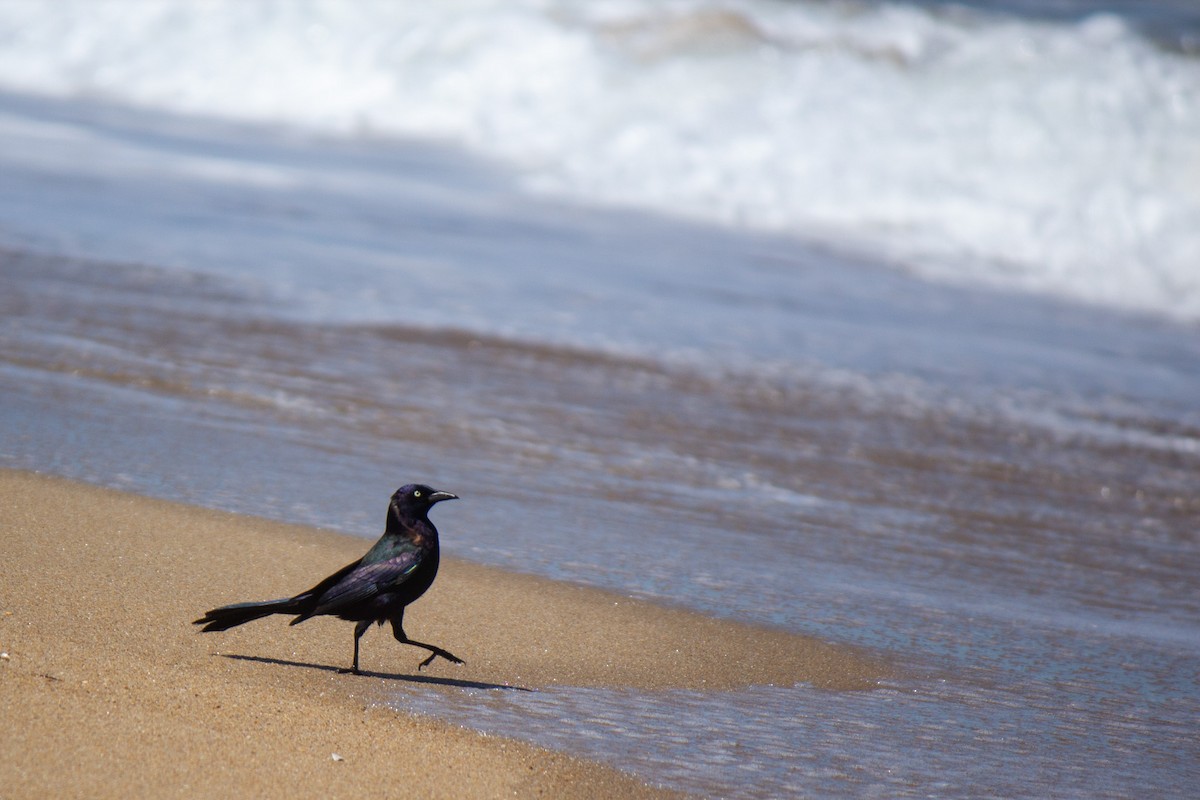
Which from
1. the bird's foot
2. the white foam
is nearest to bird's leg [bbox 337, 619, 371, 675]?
the bird's foot

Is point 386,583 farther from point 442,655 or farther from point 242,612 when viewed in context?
point 242,612

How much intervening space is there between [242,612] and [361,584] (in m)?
0.26

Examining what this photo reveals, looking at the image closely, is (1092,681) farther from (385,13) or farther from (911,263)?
(385,13)

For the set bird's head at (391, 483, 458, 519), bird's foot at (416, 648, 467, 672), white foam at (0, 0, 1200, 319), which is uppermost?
white foam at (0, 0, 1200, 319)

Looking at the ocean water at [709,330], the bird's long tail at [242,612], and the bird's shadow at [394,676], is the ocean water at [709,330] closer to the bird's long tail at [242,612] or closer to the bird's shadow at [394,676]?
the bird's shadow at [394,676]

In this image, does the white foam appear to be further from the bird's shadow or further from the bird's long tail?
the bird's long tail

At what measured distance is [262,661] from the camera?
10.5 feet

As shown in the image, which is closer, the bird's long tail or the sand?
the sand

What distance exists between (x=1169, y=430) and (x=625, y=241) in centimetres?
451

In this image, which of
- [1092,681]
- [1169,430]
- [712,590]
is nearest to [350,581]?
[712,590]

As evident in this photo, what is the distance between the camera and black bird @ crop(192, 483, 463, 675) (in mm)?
3127

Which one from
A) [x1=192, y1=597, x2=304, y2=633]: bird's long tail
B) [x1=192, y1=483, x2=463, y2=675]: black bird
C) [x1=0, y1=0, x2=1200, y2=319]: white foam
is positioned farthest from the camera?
[x1=0, y1=0, x2=1200, y2=319]: white foam

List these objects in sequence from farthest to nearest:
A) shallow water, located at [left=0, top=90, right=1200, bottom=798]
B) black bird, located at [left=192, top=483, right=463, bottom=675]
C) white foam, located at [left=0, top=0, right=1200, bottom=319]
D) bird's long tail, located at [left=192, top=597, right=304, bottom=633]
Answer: white foam, located at [left=0, top=0, right=1200, bottom=319] → shallow water, located at [left=0, top=90, right=1200, bottom=798] → black bird, located at [left=192, top=483, right=463, bottom=675] → bird's long tail, located at [left=192, top=597, right=304, bottom=633]

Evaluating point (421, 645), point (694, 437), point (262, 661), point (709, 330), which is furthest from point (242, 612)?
point (709, 330)
